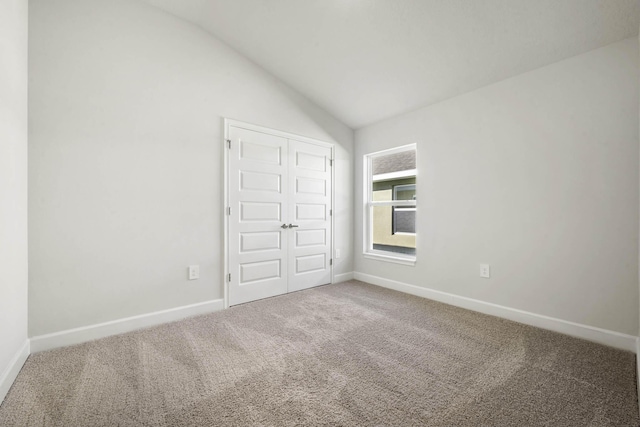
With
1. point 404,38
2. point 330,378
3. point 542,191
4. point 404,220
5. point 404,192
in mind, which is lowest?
point 330,378

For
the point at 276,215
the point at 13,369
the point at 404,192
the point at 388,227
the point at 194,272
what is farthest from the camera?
the point at 388,227

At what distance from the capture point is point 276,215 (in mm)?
3383

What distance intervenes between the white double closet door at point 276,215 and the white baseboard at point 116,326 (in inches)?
12.9

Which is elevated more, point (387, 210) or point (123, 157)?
point (123, 157)

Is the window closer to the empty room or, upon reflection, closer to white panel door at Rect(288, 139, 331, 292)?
the empty room

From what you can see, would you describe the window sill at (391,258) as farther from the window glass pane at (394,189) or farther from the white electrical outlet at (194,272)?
the white electrical outlet at (194,272)

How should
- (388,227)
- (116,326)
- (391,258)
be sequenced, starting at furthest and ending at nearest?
(388,227)
(391,258)
(116,326)

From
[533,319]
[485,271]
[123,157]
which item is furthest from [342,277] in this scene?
[123,157]

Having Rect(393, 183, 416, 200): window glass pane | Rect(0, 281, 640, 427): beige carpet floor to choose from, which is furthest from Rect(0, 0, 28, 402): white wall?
Rect(393, 183, 416, 200): window glass pane

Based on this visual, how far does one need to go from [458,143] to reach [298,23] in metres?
2.00

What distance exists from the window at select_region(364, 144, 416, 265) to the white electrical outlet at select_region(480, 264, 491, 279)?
113cm

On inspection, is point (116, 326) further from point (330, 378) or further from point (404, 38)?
point (404, 38)

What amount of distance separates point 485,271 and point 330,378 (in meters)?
1.97

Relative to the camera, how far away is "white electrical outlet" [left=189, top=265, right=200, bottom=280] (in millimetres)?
2764
